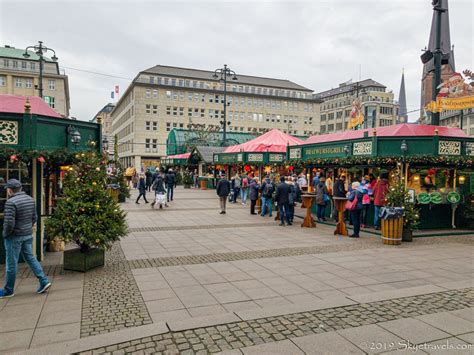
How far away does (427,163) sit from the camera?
12055 mm

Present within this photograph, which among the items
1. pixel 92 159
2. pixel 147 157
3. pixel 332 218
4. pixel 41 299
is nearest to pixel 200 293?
pixel 41 299

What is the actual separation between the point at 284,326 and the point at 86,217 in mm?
4330

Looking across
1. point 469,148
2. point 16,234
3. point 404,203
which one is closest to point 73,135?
point 16,234

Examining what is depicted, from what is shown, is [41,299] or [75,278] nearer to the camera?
[41,299]

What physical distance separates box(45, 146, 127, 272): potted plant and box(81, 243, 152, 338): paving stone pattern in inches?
16.7

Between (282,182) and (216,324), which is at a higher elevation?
(282,182)

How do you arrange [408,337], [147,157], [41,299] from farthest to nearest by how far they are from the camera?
[147,157], [41,299], [408,337]

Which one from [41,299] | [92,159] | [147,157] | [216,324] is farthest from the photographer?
[147,157]

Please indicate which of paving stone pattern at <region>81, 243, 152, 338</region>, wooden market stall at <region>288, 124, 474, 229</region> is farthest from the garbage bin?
paving stone pattern at <region>81, 243, 152, 338</region>

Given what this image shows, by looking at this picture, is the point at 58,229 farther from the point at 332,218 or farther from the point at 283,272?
the point at 332,218

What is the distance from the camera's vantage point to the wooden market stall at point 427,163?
459 inches

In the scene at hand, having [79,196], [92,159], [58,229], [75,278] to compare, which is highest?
[92,159]

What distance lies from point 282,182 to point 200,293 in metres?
7.92

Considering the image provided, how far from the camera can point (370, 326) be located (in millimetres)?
4562
